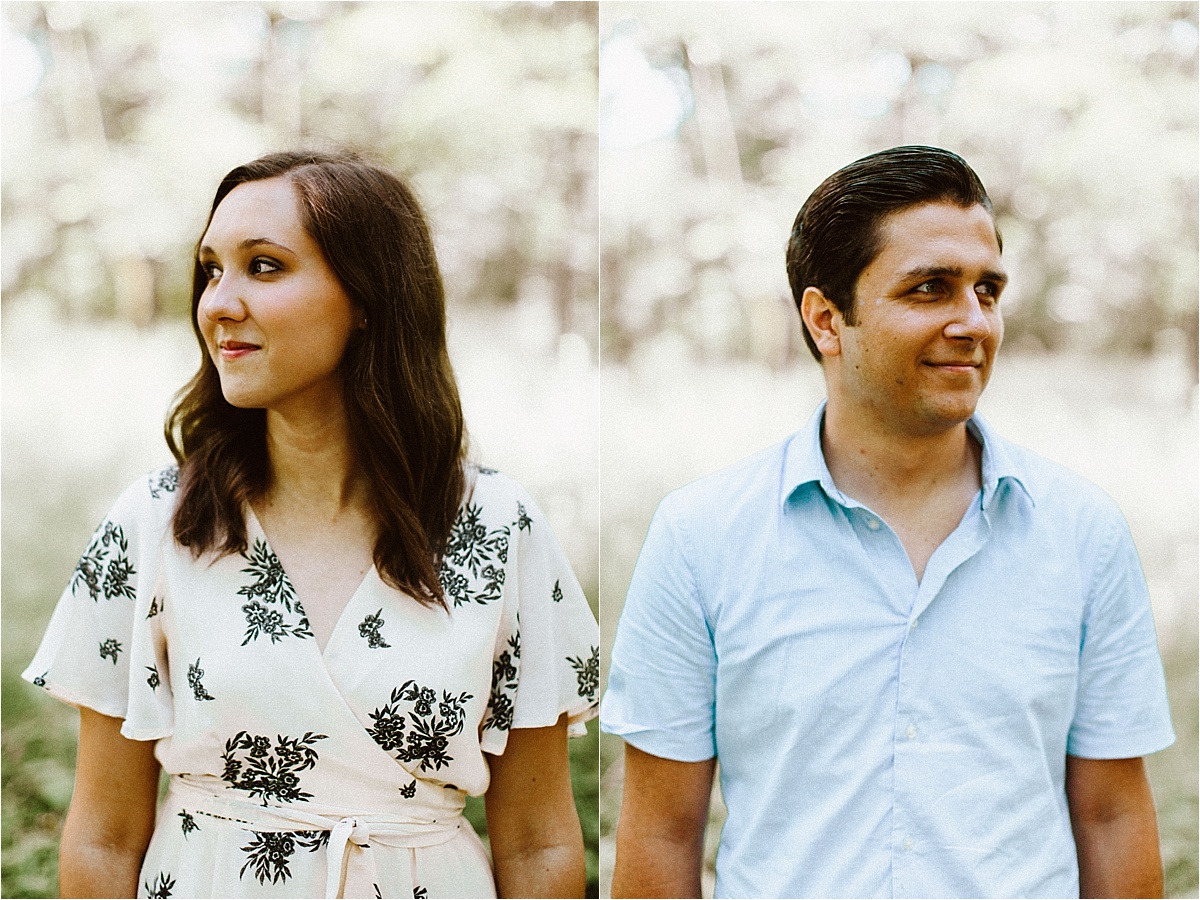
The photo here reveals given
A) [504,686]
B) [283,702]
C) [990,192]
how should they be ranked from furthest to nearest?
[990,192]
[504,686]
[283,702]

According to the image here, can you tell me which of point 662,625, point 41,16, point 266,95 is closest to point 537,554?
point 662,625

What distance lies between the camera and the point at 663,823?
1785 mm

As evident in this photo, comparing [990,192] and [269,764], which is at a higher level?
[990,192]

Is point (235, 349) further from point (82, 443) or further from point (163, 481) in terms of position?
point (82, 443)

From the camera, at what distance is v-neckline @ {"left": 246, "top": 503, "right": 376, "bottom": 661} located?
66.8 inches

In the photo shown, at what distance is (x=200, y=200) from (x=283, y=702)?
0.91 m

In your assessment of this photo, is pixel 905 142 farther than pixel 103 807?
Yes

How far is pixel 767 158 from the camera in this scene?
79.1 inches

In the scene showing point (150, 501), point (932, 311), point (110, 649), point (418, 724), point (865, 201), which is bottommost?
point (418, 724)

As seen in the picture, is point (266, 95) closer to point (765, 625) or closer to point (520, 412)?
point (520, 412)

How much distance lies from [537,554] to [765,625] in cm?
36

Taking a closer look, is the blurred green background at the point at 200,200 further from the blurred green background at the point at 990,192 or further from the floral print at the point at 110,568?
the floral print at the point at 110,568

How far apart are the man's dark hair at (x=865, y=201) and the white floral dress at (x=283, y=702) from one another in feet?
2.20

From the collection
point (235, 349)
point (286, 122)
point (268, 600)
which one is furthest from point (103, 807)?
point (286, 122)
